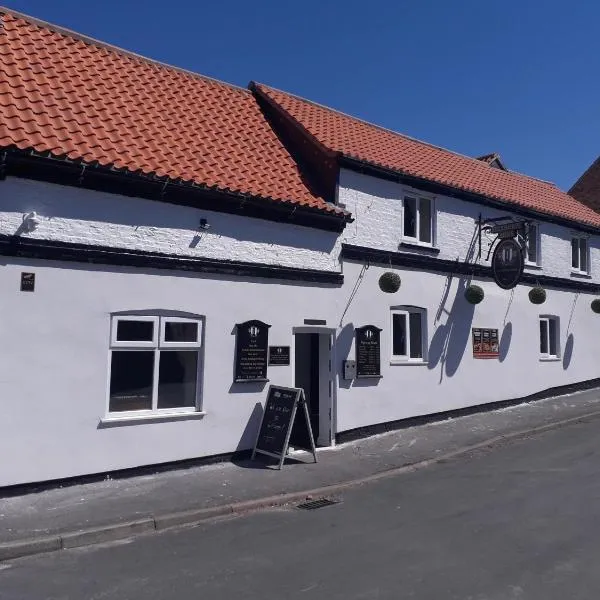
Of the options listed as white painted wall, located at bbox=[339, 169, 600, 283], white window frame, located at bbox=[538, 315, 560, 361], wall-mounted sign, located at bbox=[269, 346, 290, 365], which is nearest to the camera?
wall-mounted sign, located at bbox=[269, 346, 290, 365]

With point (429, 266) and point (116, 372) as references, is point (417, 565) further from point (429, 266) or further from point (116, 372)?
point (429, 266)

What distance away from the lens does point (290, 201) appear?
1089 centimetres

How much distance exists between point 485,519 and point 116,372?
5625 mm

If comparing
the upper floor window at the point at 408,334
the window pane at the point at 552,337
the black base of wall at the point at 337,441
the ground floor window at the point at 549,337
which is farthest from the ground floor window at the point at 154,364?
the window pane at the point at 552,337

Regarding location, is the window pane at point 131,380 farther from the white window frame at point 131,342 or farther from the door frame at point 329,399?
the door frame at point 329,399

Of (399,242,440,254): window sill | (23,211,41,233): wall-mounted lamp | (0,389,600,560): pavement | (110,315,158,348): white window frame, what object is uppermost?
(399,242,440,254): window sill

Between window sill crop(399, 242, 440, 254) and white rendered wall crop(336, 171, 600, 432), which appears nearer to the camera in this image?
white rendered wall crop(336, 171, 600, 432)

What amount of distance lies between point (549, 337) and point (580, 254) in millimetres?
3332

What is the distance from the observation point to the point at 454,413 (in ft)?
46.6

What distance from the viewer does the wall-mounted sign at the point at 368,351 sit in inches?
481

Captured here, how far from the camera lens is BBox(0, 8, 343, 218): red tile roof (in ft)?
30.1

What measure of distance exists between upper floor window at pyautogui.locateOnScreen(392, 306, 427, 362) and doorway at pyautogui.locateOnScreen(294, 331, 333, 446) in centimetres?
197

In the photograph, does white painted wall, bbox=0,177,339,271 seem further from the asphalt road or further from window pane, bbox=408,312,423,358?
the asphalt road

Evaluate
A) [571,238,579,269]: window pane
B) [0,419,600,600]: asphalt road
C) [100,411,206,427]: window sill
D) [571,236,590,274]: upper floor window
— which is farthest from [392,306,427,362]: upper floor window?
[571,236,590,274]: upper floor window
